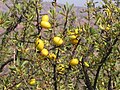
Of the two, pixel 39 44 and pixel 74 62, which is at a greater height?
pixel 39 44

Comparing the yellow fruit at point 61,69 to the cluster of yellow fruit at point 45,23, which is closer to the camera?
the cluster of yellow fruit at point 45,23

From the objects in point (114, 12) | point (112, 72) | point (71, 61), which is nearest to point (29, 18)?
point (71, 61)

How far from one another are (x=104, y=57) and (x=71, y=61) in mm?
632

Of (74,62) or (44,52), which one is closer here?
(44,52)

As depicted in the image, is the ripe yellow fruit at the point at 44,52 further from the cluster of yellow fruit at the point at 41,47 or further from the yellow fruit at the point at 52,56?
the yellow fruit at the point at 52,56

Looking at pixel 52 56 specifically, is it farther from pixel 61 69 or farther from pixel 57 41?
pixel 61 69

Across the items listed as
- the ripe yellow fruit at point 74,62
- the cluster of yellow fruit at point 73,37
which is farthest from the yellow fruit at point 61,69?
the cluster of yellow fruit at point 73,37

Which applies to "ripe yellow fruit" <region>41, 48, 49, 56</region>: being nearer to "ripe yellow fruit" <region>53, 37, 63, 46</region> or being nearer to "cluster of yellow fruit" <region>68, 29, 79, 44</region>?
"ripe yellow fruit" <region>53, 37, 63, 46</region>

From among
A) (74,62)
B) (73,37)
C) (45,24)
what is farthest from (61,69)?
(45,24)

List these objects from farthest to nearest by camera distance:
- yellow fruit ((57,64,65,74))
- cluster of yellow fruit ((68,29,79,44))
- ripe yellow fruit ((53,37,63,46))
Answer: yellow fruit ((57,64,65,74)) → cluster of yellow fruit ((68,29,79,44)) → ripe yellow fruit ((53,37,63,46))

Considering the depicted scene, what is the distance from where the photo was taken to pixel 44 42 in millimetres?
3525

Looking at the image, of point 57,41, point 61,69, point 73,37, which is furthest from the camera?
point 61,69

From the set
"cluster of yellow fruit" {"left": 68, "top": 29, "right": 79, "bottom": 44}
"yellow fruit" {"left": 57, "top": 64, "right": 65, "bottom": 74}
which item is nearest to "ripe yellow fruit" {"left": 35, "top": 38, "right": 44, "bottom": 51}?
"cluster of yellow fruit" {"left": 68, "top": 29, "right": 79, "bottom": 44}

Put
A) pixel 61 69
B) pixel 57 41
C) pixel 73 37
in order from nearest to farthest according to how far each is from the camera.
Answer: pixel 57 41 → pixel 73 37 → pixel 61 69
